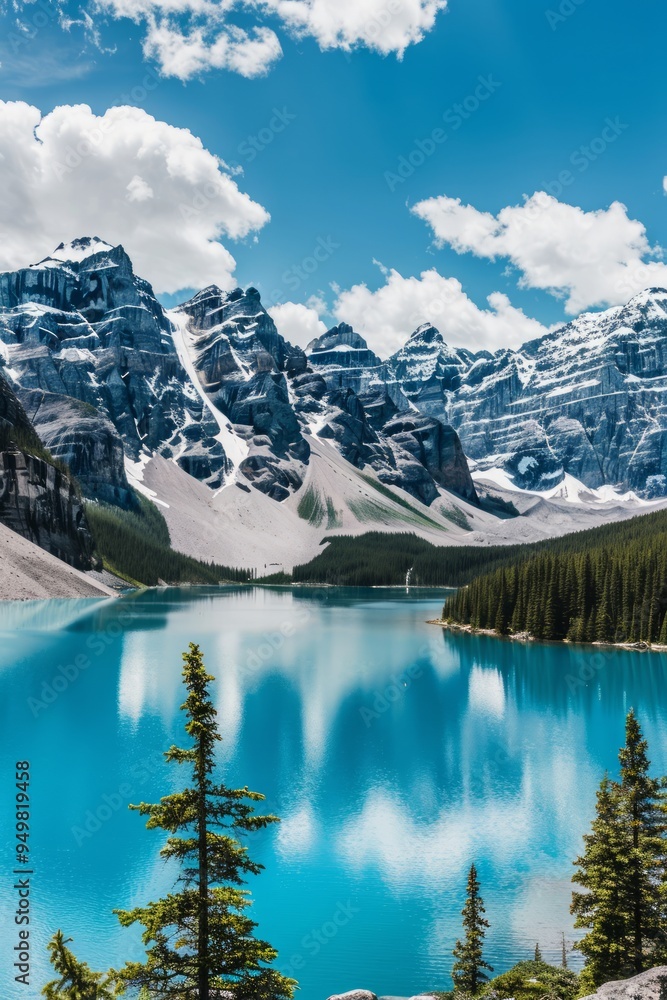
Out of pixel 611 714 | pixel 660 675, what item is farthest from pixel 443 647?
pixel 611 714

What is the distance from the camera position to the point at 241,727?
→ 50406 mm

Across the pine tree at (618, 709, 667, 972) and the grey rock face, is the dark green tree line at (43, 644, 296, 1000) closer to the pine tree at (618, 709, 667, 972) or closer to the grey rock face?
the pine tree at (618, 709, 667, 972)

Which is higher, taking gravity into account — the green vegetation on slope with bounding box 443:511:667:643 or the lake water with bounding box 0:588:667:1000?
the green vegetation on slope with bounding box 443:511:667:643

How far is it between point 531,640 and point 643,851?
291ft

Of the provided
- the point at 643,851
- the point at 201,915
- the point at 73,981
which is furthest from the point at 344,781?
the point at 201,915

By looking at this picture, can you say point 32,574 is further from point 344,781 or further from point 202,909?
point 202,909

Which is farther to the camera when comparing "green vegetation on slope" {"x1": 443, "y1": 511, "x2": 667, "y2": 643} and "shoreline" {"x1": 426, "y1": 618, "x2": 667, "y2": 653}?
"green vegetation on slope" {"x1": 443, "y1": 511, "x2": 667, "y2": 643}

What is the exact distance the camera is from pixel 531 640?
103m

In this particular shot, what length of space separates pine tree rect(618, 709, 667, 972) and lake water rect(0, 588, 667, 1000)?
20.9 ft

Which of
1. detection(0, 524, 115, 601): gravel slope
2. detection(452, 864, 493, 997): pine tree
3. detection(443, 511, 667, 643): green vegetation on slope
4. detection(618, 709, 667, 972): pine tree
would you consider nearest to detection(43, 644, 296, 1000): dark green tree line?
detection(452, 864, 493, 997): pine tree

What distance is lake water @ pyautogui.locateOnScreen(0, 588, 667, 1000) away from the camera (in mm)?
24141

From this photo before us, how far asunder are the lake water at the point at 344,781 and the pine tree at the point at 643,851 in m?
Answer: 6.36

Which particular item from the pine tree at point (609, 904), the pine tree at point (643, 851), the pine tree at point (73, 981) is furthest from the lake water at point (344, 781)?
the pine tree at point (73, 981)

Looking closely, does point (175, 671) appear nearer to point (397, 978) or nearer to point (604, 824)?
point (397, 978)
